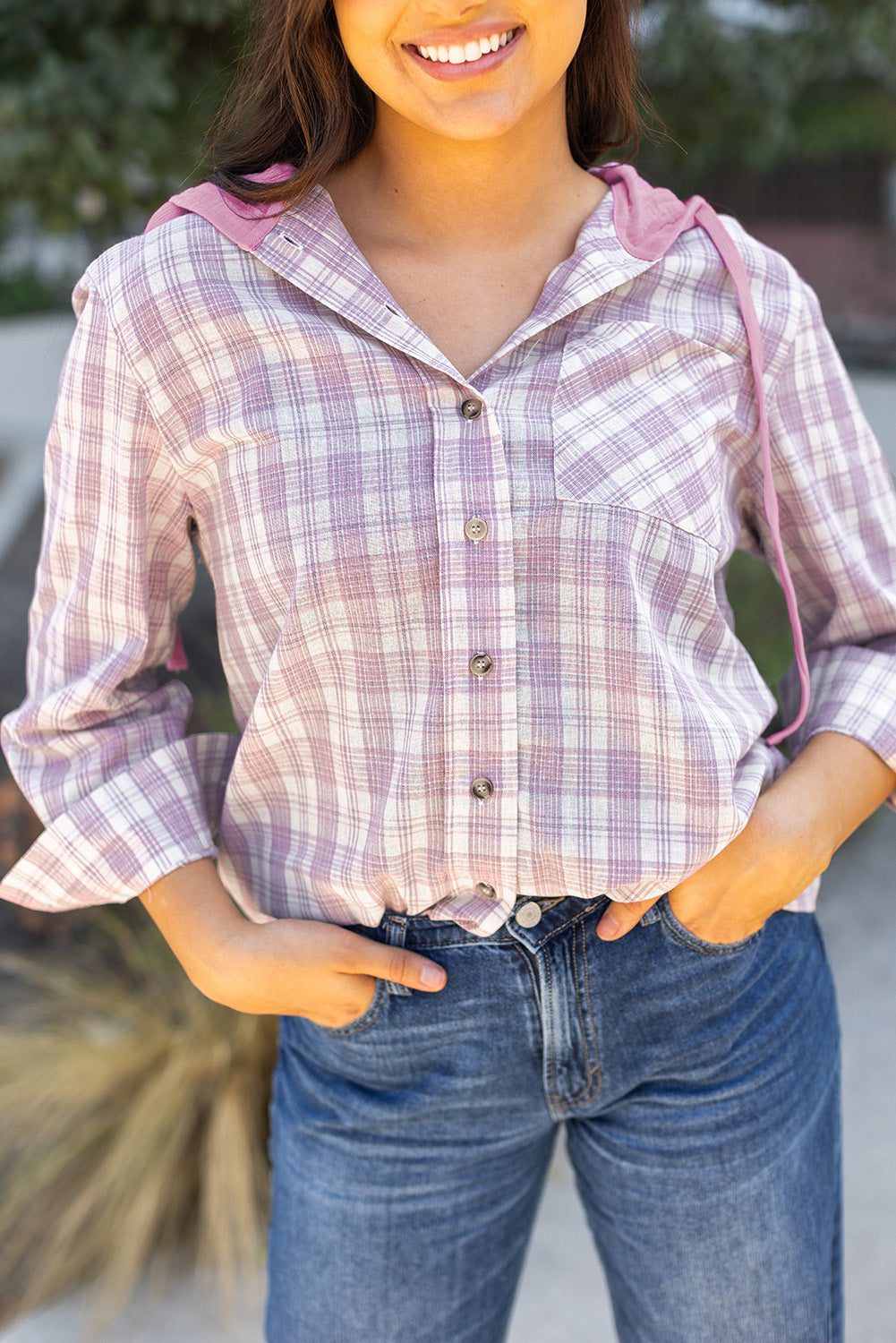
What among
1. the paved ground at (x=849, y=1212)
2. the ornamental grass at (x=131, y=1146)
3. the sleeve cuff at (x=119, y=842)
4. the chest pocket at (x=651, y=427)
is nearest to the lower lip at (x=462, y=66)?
the chest pocket at (x=651, y=427)

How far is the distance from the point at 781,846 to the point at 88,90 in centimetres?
232

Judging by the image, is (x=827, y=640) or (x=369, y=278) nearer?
(x=369, y=278)

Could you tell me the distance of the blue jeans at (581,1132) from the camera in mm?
1323

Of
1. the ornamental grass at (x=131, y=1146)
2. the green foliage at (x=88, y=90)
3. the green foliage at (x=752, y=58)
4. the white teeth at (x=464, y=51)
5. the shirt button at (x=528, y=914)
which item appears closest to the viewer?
the white teeth at (x=464, y=51)

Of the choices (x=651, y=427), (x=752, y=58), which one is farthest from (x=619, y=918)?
(x=752, y=58)

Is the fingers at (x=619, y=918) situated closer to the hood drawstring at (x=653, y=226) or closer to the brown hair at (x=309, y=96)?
the hood drawstring at (x=653, y=226)

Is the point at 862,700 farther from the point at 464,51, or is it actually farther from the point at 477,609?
the point at 464,51

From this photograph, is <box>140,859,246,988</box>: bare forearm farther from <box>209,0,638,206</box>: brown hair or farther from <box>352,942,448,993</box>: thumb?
<box>209,0,638,206</box>: brown hair

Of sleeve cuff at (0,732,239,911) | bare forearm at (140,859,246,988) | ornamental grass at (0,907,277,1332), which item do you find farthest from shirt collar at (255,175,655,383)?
ornamental grass at (0,907,277,1332)

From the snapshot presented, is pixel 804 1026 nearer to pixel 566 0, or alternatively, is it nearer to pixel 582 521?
pixel 582 521

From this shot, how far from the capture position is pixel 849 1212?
8.88 ft

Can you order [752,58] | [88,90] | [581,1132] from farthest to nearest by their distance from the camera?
[752,58], [88,90], [581,1132]

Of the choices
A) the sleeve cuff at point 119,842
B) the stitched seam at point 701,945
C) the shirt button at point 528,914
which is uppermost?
the sleeve cuff at point 119,842

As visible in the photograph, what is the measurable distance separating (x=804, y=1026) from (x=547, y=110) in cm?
107
